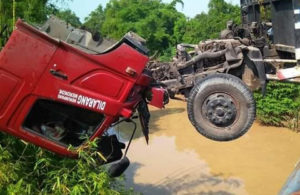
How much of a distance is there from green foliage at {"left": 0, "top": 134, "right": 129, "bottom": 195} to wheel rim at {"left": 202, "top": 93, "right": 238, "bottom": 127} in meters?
1.16

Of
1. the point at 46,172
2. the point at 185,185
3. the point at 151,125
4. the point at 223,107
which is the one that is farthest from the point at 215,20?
the point at 46,172

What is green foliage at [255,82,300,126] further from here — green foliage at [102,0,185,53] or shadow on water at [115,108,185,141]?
green foliage at [102,0,185,53]

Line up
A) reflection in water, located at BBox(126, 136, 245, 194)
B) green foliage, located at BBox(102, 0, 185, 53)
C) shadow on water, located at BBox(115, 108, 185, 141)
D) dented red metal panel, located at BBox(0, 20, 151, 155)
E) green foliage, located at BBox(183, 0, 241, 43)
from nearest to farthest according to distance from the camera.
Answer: dented red metal panel, located at BBox(0, 20, 151, 155) < reflection in water, located at BBox(126, 136, 245, 194) < shadow on water, located at BBox(115, 108, 185, 141) < green foliage, located at BBox(183, 0, 241, 43) < green foliage, located at BBox(102, 0, 185, 53)

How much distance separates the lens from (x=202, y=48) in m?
5.73

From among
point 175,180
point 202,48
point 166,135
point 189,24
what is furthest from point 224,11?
point 202,48

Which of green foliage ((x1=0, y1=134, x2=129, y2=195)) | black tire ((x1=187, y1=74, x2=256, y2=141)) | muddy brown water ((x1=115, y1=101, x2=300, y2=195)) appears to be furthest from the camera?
muddy brown water ((x1=115, y1=101, x2=300, y2=195))

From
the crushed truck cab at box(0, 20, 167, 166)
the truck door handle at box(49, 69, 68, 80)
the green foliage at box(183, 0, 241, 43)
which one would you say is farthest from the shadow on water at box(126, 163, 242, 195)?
the green foliage at box(183, 0, 241, 43)

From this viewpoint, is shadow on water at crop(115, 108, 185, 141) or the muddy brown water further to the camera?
shadow on water at crop(115, 108, 185, 141)

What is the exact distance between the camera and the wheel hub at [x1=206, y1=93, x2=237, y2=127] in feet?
15.3

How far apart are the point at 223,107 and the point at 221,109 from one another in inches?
1.1

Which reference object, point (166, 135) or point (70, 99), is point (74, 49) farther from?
point (166, 135)

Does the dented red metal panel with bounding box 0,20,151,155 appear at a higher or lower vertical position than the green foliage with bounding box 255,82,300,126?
higher

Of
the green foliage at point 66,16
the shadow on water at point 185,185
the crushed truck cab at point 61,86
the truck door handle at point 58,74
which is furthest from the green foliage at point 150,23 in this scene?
the truck door handle at point 58,74

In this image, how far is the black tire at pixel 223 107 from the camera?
15.2 ft
